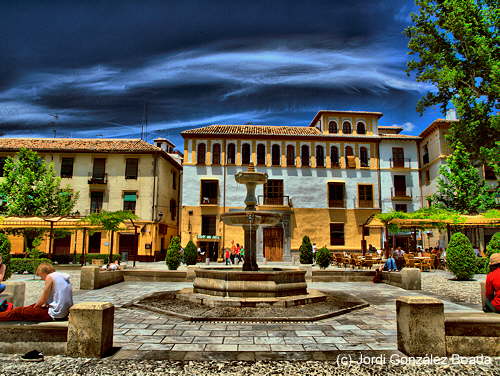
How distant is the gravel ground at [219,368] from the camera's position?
4109 millimetres

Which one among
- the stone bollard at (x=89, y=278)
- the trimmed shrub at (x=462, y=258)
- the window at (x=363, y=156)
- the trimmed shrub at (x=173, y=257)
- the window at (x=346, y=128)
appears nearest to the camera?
the stone bollard at (x=89, y=278)

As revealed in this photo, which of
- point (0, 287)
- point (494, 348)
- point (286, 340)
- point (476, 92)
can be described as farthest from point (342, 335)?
point (476, 92)

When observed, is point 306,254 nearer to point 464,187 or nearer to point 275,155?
point 275,155

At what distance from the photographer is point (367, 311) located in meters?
7.93

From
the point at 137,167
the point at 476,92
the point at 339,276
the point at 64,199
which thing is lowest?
the point at 339,276

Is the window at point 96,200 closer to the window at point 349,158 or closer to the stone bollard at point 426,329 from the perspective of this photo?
the window at point 349,158

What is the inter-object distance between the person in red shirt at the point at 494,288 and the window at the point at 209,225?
26271 mm

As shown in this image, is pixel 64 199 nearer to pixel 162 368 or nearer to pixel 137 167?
pixel 137 167

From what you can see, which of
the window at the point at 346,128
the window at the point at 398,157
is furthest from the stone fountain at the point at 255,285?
the window at the point at 398,157

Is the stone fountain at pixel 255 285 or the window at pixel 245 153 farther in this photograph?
the window at pixel 245 153

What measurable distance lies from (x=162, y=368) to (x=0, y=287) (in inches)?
136

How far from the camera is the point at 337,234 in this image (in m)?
31.1

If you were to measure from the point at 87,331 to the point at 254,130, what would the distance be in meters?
29.3

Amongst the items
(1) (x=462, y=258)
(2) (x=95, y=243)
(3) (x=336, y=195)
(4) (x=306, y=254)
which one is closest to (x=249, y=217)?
(1) (x=462, y=258)
